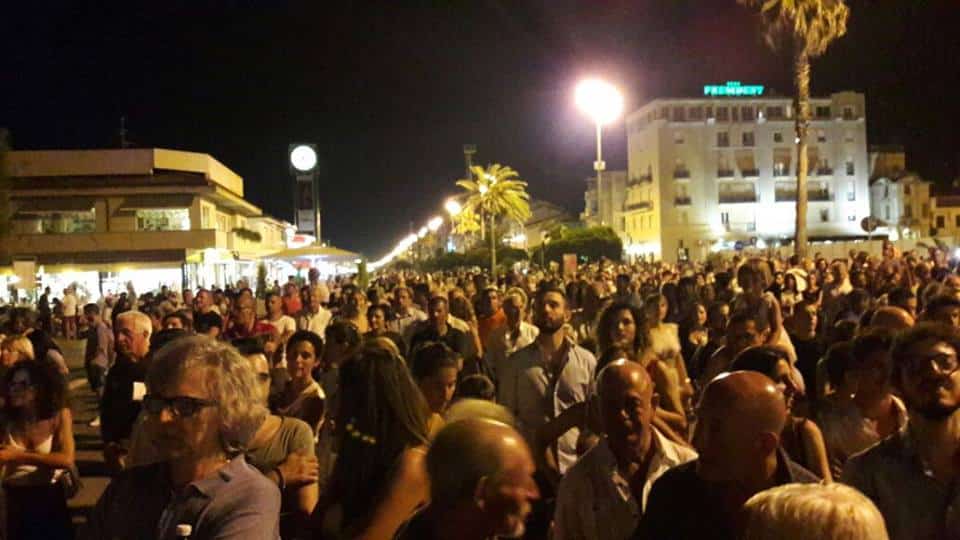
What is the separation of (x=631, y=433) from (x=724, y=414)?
91 cm

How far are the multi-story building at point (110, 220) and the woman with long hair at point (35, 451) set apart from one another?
1671 inches

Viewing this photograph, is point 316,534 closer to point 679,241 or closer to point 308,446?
point 308,446

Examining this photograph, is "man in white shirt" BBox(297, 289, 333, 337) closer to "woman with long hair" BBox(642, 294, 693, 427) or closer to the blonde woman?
the blonde woman

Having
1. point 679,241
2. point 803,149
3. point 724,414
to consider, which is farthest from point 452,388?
point 679,241

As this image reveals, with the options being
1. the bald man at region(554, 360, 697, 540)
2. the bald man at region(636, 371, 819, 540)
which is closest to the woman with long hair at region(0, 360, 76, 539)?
the bald man at region(554, 360, 697, 540)

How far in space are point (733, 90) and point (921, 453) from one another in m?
87.4

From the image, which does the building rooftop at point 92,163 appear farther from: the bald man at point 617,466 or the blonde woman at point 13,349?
the bald man at point 617,466

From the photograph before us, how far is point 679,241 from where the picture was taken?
85.0 metres

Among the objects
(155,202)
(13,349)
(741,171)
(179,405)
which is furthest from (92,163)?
(741,171)

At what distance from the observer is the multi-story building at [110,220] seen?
47.8m

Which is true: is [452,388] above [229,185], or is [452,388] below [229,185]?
below

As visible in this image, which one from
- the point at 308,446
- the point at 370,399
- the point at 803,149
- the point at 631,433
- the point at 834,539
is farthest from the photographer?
the point at 803,149

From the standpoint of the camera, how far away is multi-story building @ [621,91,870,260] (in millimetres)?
85062

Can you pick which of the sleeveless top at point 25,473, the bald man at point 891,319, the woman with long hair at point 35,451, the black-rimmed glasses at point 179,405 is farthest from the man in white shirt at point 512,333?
the black-rimmed glasses at point 179,405
